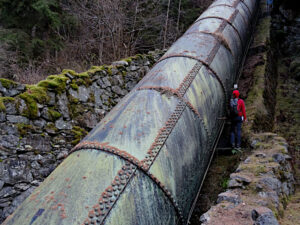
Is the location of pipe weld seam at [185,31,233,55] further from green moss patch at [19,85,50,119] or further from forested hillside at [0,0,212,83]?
forested hillside at [0,0,212,83]

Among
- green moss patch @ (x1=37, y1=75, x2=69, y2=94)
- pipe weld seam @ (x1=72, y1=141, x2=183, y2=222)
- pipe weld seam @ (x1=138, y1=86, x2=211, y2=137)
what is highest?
pipe weld seam @ (x1=138, y1=86, x2=211, y2=137)

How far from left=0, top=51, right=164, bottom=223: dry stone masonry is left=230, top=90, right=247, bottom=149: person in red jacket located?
2.78 metres

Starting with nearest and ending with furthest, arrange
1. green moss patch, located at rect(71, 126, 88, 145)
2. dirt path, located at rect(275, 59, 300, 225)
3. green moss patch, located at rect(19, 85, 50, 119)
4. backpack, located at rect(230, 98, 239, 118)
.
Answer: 1. dirt path, located at rect(275, 59, 300, 225)
2. green moss patch, located at rect(19, 85, 50, 119)
3. green moss patch, located at rect(71, 126, 88, 145)
4. backpack, located at rect(230, 98, 239, 118)

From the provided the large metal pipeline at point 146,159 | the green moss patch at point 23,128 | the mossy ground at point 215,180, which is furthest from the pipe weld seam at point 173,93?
the green moss patch at point 23,128

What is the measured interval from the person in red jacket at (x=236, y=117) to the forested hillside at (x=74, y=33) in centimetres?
497

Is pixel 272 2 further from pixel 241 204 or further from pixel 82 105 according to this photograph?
pixel 241 204

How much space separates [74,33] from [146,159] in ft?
33.3

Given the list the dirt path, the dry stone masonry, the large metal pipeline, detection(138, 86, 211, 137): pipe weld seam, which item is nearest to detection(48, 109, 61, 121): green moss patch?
the dry stone masonry

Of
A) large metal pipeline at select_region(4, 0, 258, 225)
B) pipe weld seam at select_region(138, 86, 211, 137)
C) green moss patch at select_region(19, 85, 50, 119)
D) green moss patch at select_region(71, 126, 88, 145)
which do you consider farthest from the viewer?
green moss patch at select_region(71, 126, 88, 145)

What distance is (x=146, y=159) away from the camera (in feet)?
7.64

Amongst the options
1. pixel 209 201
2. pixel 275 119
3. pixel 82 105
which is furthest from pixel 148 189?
pixel 275 119

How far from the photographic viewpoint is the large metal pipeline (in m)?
1.91

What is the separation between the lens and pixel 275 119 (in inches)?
→ 281

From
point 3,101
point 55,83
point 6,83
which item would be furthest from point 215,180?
point 6,83
